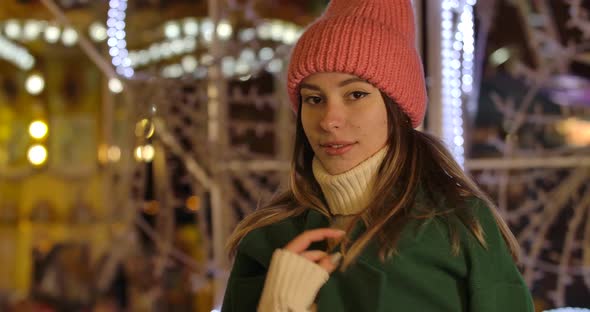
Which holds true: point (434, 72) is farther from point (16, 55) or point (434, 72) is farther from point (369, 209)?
point (16, 55)

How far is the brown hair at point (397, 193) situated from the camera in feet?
3.12

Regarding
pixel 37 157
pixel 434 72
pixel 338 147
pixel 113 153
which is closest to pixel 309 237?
pixel 338 147

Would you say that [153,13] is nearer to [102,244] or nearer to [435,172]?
[102,244]

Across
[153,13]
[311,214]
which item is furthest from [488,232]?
[153,13]

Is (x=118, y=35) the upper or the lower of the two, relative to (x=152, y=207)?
upper

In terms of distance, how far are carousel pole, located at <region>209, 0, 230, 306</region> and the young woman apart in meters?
0.80

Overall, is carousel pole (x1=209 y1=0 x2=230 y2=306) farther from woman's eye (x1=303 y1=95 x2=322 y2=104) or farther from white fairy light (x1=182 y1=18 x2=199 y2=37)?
woman's eye (x1=303 y1=95 x2=322 y2=104)

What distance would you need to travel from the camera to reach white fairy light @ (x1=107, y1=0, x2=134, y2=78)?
1896 mm

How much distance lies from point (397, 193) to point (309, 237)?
0.46 feet

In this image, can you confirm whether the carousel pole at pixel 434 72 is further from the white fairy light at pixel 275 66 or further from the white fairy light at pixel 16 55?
the white fairy light at pixel 16 55

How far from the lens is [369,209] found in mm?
990

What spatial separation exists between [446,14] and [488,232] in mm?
819

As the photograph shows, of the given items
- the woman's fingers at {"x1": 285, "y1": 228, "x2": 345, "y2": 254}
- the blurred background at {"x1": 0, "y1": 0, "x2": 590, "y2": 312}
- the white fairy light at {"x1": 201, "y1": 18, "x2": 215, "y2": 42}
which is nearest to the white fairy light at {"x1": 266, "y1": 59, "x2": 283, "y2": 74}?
the blurred background at {"x1": 0, "y1": 0, "x2": 590, "y2": 312}

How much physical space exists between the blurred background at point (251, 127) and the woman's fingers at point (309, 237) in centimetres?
31
